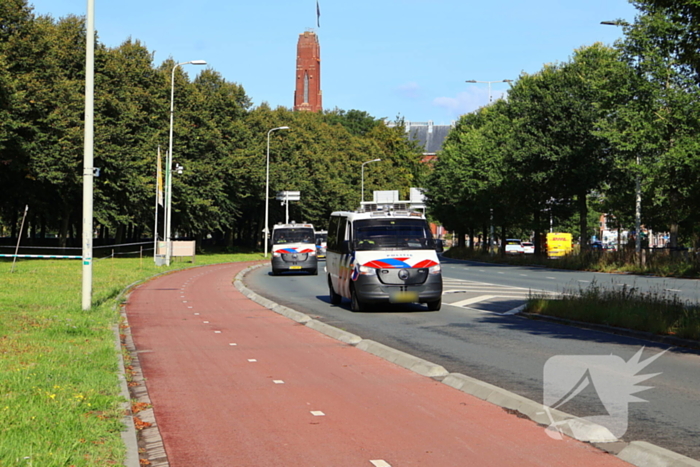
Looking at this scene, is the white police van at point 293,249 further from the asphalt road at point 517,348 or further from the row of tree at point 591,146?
the row of tree at point 591,146

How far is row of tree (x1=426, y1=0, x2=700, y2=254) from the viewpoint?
116ft

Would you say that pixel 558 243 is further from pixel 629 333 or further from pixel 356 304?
pixel 629 333

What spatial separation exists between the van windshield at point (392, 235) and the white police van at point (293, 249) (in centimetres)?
1808

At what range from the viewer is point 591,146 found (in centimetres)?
4462

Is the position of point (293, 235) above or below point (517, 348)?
above

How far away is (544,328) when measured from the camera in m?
15.2

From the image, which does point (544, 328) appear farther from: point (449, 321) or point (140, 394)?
point (140, 394)

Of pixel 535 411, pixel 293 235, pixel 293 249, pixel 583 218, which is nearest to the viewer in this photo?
pixel 535 411

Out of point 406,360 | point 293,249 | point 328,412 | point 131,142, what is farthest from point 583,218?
point 328,412

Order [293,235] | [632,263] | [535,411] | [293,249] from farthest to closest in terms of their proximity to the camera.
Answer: [293,235] < [293,249] < [632,263] < [535,411]

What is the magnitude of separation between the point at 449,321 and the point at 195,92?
4912cm

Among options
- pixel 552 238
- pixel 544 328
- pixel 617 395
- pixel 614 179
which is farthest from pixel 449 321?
pixel 552 238

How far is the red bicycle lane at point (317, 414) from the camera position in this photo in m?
6.09

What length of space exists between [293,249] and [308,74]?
144 m
